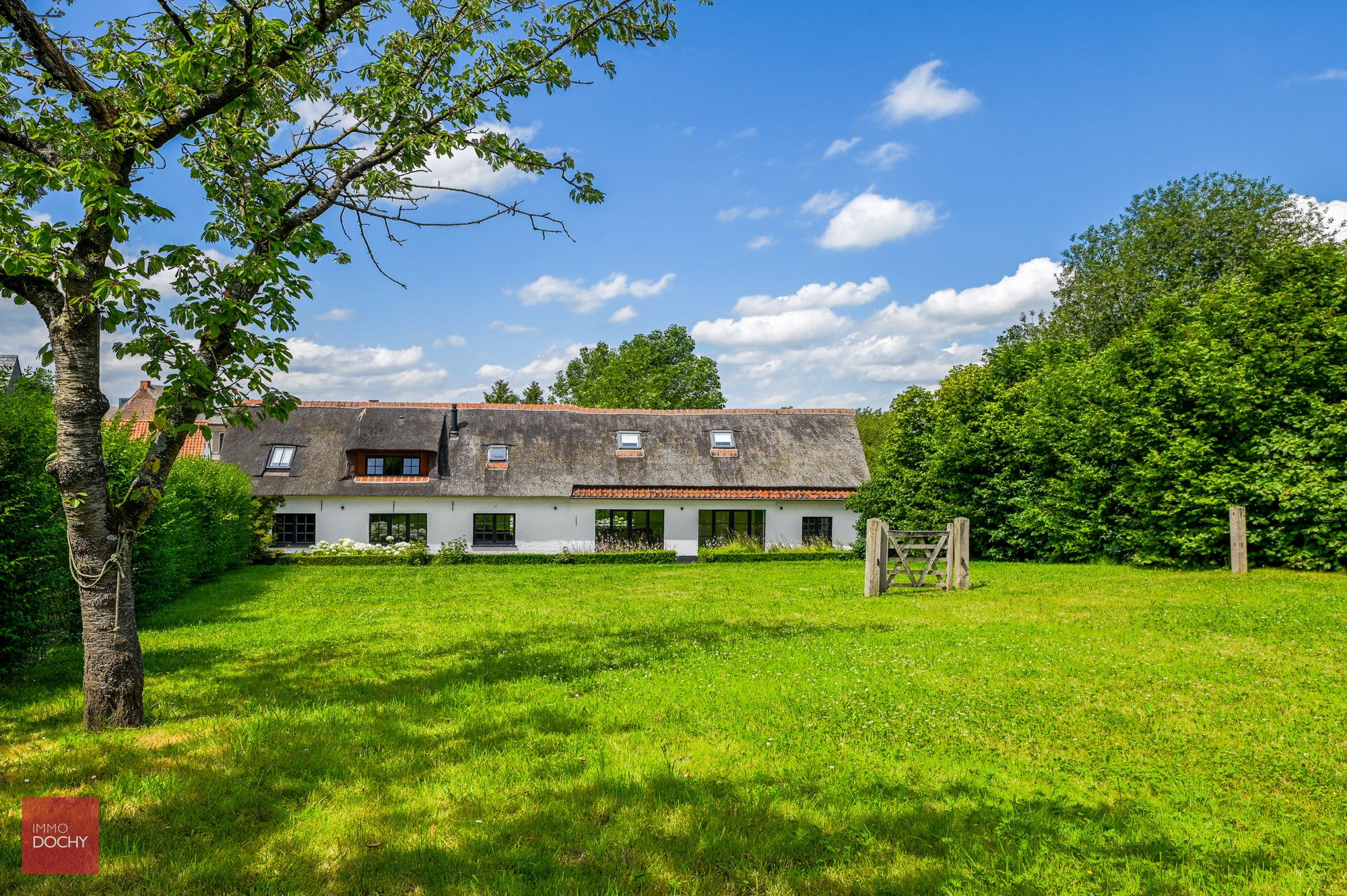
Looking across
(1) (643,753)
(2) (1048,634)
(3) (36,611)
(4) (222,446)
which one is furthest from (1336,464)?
(4) (222,446)

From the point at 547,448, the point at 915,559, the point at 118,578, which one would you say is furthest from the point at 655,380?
the point at 118,578

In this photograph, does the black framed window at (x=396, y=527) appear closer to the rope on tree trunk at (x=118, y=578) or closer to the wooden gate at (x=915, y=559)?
the wooden gate at (x=915, y=559)

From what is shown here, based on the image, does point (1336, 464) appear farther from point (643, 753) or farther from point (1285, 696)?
point (643, 753)

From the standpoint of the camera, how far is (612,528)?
1189 inches

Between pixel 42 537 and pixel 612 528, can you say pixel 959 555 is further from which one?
pixel 612 528

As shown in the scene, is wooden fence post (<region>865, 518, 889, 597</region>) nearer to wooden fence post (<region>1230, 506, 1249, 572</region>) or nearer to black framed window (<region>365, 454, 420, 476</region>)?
wooden fence post (<region>1230, 506, 1249, 572</region>)

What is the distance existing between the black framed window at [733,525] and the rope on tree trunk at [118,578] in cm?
2469

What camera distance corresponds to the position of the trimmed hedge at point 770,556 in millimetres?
27511

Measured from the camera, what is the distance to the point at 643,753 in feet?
19.8

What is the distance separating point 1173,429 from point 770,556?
13.9 metres

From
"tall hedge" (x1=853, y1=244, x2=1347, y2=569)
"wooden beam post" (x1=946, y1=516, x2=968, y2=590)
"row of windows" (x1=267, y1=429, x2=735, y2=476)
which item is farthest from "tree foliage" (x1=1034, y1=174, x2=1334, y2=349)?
"row of windows" (x1=267, y1=429, x2=735, y2=476)

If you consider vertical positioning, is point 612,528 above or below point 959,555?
below

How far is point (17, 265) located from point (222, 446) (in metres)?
28.5

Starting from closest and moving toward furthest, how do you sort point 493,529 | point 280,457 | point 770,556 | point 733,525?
point 770,556, point 280,457, point 493,529, point 733,525
